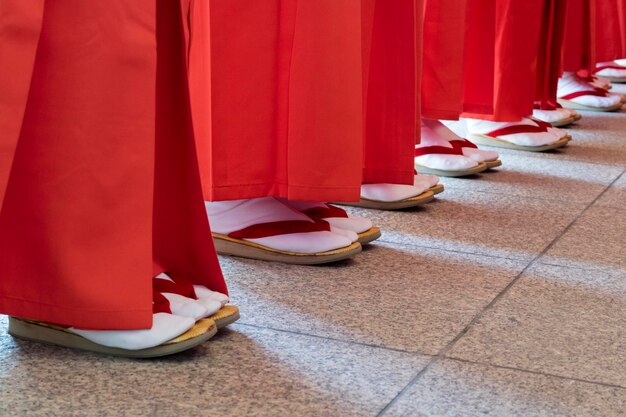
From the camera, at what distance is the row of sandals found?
100 centimetres

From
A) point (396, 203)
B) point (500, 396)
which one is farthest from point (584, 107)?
point (500, 396)

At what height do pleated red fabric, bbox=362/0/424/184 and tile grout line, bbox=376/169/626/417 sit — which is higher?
pleated red fabric, bbox=362/0/424/184

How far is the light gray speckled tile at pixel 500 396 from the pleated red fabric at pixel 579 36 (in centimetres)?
Answer: 224

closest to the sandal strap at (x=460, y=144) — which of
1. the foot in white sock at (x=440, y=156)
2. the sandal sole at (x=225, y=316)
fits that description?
the foot in white sock at (x=440, y=156)

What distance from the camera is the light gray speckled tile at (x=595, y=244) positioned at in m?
1.55

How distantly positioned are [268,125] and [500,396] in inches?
22.9

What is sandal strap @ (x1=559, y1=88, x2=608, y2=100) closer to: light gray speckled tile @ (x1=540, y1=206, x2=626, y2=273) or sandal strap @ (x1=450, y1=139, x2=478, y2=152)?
sandal strap @ (x1=450, y1=139, x2=478, y2=152)

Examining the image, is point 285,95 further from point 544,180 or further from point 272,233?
point 544,180

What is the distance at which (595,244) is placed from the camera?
5.48 feet

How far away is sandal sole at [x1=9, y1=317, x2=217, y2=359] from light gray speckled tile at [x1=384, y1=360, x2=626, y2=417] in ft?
0.77

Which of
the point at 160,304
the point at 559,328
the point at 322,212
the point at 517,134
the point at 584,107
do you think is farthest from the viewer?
the point at 584,107

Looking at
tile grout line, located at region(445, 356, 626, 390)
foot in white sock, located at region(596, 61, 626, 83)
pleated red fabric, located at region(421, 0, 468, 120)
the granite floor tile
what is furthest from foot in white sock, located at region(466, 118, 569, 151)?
foot in white sock, located at region(596, 61, 626, 83)

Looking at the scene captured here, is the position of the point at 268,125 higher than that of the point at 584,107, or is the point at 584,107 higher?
the point at 268,125

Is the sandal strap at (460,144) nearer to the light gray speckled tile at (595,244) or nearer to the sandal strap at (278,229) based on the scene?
the light gray speckled tile at (595,244)
